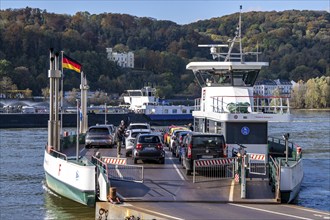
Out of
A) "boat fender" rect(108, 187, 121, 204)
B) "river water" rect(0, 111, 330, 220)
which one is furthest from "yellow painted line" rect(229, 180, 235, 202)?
"river water" rect(0, 111, 330, 220)

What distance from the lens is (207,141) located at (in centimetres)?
2314

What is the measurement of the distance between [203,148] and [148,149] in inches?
152

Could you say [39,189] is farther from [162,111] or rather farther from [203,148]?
[162,111]

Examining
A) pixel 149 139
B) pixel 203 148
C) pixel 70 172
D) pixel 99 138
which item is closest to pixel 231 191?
pixel 203 148

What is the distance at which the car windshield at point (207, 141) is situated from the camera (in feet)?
75.8

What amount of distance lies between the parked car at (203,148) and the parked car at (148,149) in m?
3.14

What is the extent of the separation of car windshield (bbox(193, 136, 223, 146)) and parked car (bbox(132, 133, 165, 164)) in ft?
11.3

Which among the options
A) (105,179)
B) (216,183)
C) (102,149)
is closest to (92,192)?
(105,179)

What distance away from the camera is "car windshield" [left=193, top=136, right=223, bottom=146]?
2309cm

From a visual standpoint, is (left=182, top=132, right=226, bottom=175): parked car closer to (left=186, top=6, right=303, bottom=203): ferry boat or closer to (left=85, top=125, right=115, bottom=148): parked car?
(left=186, top=6, right=303, bottom=203): ferry boat

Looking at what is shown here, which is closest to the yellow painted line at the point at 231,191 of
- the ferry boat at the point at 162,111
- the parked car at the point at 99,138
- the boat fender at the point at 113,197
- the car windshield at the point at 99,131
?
the boat fender at the point at 113,197

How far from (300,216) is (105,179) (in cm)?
606

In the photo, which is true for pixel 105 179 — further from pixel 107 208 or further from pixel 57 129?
pixel 57 129

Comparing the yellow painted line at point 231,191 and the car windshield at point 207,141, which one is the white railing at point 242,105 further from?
the yellow painted line at point 231,191
